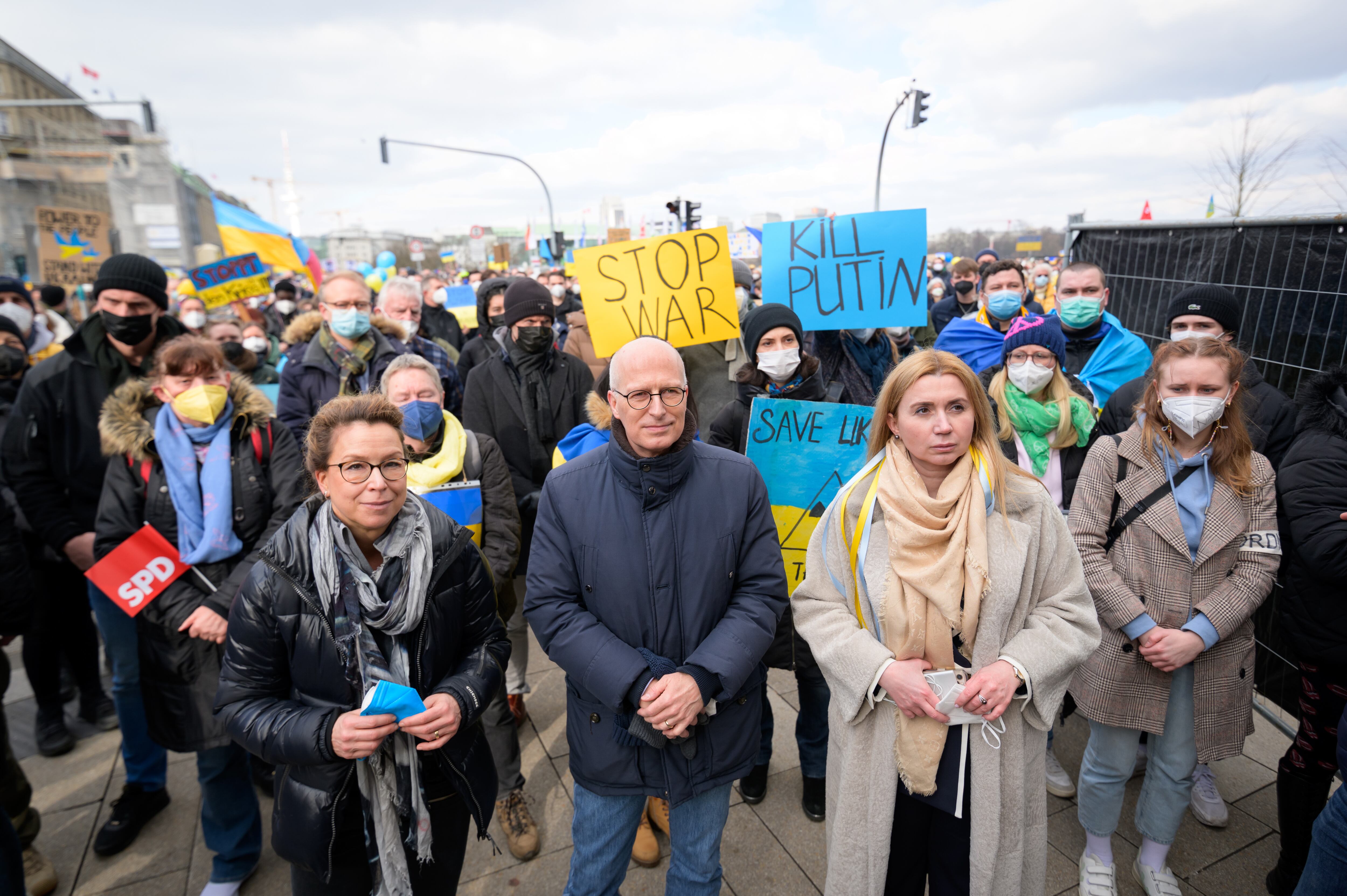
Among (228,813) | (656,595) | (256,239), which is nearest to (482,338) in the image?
(228,813)

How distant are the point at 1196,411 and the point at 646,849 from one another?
2.63m

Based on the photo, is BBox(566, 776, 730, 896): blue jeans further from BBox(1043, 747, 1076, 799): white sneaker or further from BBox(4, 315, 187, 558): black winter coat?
BBox(4, 315, 187, 558): black winter coat

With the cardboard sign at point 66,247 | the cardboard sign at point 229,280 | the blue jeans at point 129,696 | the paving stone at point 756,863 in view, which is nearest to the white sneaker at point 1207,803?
the paving stone at point 756,863

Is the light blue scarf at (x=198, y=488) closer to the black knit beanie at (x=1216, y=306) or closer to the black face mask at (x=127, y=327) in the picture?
the black face mask at (x=127, y=327)

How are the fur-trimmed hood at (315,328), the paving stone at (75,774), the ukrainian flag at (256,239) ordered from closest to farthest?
the paving stone at (75,774)
the fur-trimmed hood at (315,328)
the ukrainian flag at (256,239)

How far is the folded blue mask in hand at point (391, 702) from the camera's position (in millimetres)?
1773

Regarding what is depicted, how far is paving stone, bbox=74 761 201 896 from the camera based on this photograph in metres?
2.79

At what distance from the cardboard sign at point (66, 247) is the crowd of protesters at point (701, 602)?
7673mm

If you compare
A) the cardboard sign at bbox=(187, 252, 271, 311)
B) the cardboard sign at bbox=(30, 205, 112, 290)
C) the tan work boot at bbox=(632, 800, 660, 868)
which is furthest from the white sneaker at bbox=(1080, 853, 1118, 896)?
the cardboard sign at bbox=(30, 205, 112, 290)

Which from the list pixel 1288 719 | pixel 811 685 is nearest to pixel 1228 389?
pixel 811 685

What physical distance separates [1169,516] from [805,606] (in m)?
1.38

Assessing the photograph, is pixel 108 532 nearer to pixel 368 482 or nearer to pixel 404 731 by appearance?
pixel 368 482

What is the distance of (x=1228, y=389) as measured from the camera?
239 centimetres

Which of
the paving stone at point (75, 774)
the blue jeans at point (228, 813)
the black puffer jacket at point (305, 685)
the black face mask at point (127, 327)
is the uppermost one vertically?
the black face mask at point (127, 327)
